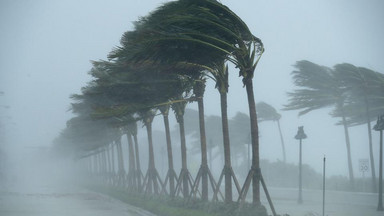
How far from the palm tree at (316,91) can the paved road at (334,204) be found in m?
6.90

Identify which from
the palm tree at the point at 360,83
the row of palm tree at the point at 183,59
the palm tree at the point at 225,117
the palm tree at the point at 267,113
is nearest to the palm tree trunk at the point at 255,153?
the row of palm tree at the point at 183,59

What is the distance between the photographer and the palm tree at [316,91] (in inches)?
1665

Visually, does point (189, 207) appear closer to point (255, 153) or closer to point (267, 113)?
point (255, 153)

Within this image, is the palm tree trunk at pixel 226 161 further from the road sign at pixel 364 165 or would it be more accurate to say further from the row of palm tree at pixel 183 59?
the road sign at pixel 364 165

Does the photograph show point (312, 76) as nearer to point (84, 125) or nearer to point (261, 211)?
point (84, 125)

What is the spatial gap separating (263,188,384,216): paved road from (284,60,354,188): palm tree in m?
6.90

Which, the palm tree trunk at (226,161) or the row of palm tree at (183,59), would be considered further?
the palm tree trunk at (226,161)

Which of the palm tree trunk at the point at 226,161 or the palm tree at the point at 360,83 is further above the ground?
the palm tree at the point at 360,83

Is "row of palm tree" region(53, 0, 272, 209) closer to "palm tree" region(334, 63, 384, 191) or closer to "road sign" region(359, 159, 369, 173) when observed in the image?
"road sign" region(359, 159, 369, 173)

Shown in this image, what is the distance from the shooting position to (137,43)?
51.8 feet

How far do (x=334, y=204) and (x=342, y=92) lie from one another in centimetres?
1284

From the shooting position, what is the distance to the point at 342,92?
41.6 m

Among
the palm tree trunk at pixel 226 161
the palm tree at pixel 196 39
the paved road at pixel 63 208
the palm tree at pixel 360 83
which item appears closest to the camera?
the palm tree at pixel 196 39

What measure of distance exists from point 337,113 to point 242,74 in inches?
1153
